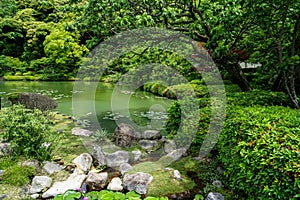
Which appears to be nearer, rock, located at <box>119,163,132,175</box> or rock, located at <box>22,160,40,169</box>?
rock, located at <box>22,160,40,169</box>

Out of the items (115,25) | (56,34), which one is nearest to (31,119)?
(115,25)

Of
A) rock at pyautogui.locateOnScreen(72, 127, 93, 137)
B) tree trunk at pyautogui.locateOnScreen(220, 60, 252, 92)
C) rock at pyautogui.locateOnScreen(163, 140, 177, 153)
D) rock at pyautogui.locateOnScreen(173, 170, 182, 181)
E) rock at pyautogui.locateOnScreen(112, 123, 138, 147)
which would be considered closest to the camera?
rock at pyautogui.locateOnScreen(173, 170, 182, 181)

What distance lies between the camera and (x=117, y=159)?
14.4 feet

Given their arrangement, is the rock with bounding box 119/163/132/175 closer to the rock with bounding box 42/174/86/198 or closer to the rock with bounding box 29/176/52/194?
the rock with bounding box 42/174/86/198

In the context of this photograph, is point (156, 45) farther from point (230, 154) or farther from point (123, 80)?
point (123, 80)

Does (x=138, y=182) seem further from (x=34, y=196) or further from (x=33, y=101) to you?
(x=33, y=101)

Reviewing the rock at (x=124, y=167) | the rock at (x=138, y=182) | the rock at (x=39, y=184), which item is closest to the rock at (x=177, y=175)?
the rock at (x=138, y=182)

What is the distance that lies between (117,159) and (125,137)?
102 cm

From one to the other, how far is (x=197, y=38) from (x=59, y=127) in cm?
405

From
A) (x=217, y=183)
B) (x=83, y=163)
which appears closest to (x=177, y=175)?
(x=217, y=183)

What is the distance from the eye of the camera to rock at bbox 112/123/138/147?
5.30m

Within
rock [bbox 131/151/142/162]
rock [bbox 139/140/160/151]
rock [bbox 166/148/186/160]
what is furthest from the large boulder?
rock [bbox 166/148/186/160]

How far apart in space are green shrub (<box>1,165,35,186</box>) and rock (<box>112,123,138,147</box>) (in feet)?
6.59

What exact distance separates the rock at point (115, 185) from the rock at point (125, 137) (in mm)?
1669
